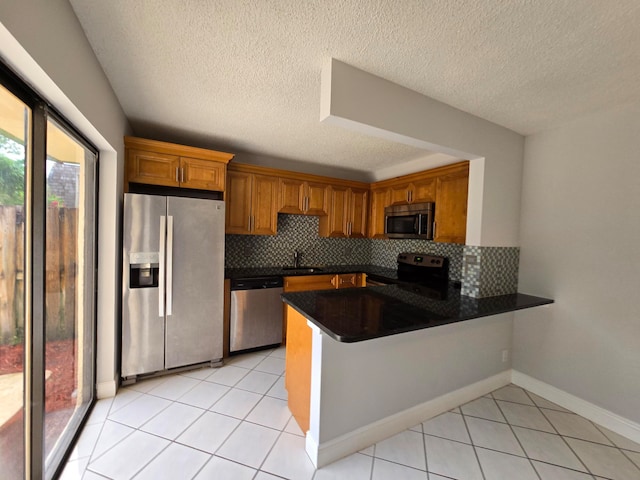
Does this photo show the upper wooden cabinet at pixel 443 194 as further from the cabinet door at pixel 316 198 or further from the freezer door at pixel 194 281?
the freezer door at pixel 194 281

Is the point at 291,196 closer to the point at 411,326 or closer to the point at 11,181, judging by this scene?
the point at 411,326

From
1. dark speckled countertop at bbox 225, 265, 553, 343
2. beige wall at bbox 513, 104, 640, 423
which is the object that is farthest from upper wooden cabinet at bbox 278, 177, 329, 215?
beige wall at bbox 513, 104, 640, 423

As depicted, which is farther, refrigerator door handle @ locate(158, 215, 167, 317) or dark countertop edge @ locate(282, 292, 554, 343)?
refrigerator door handle @ locate(158, 215, 167, 317)

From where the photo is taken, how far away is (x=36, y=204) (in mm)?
1212

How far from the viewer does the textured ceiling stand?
1149 mm

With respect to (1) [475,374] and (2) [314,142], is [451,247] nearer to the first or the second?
(1) [475,374]

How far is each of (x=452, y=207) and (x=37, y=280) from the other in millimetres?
3314

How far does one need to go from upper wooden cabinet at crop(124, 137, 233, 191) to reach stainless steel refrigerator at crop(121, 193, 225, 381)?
0.32 meters

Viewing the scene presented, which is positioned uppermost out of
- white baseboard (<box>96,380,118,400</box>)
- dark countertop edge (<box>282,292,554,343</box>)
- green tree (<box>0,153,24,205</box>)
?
green tree (<box>0,153,24,205</box>)

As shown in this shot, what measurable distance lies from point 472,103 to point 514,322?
2.08 m

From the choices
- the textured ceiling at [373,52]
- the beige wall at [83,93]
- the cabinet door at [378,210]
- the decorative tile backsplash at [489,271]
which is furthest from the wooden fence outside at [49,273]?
the cabinet door at [378,210]

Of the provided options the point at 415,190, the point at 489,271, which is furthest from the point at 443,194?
the point at 489,271

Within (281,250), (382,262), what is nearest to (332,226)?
(281,250)

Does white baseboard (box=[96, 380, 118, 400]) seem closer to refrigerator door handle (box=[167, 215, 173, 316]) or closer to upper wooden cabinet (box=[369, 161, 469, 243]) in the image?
refrigerator door handle (box=[167, 215, 173, 316])
